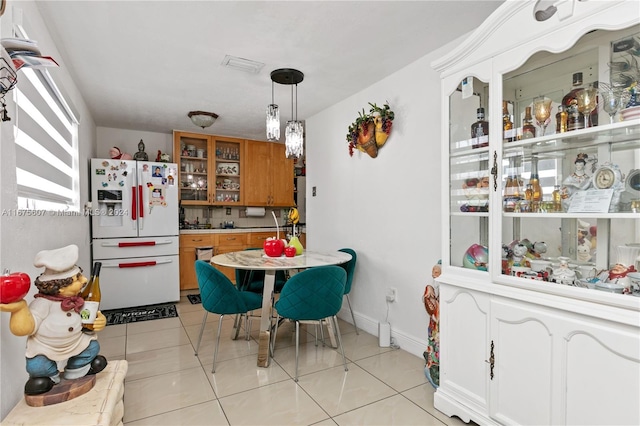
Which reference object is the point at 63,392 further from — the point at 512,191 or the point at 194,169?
the point at 194,169

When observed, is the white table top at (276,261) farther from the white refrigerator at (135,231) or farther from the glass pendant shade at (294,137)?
the white refrigerator at (135,231)

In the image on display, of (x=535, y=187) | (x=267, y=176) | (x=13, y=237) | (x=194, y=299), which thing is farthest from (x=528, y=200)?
(x=267, y=176)

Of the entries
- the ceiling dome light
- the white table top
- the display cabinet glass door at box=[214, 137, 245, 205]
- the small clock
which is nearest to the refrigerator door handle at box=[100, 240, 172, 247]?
the display cabinet glass door at box=[214, 137, 245, 205]

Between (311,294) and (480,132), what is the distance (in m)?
1.52

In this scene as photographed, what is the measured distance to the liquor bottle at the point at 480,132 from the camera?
75.3 inches

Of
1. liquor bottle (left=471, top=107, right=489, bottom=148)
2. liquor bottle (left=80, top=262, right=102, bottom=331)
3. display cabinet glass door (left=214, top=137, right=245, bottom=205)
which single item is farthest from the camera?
display cabinet glass door (left=214, top=137, right=245, bottom=205)

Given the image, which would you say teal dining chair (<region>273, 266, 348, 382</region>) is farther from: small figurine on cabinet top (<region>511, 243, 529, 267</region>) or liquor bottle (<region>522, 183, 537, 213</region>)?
liquor bottle (<region>522, 183, 537, 213</region>)

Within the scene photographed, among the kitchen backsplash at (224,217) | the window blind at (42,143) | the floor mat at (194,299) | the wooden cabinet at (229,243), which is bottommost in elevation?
the floor mat at (194,299)

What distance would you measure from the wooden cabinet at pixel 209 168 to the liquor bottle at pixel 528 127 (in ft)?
14.4

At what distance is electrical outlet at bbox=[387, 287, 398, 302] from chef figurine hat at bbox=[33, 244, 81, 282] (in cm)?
240

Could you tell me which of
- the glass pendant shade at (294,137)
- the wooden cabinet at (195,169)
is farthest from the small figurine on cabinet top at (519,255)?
the wooden cabinet at (195,169)

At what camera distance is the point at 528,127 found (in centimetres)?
177

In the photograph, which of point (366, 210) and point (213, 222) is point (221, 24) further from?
point (213, 222)

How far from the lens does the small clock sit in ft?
4.90
